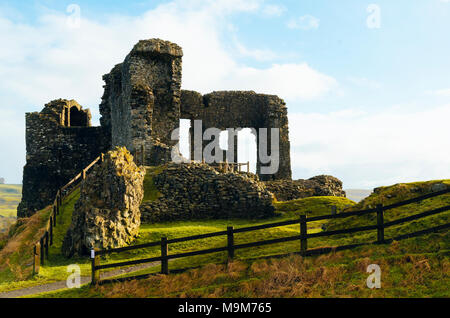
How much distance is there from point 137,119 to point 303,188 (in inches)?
501

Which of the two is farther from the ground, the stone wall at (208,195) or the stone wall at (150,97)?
the stone wall at (150,97)

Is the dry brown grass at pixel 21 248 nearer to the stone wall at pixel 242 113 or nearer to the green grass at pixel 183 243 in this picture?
the green grass at pixel 183 243

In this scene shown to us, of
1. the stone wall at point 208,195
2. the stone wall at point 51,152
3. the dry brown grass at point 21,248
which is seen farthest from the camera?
the stone wall at point 51,152

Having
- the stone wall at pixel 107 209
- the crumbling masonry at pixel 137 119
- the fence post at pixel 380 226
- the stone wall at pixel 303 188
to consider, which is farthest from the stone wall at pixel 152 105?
the fence post at pixel 380 226

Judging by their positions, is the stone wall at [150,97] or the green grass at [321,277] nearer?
the green grass at [321,277]

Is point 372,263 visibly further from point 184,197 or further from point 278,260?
point 184,197

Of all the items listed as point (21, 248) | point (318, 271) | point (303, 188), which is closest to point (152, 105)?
point (303, 188)

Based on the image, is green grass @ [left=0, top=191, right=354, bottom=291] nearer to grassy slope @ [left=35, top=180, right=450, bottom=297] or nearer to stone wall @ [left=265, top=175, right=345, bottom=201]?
grassy slope @ [left=35, top=180, right=450, bottom=297]

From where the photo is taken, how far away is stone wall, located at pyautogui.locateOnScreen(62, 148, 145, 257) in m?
20.0

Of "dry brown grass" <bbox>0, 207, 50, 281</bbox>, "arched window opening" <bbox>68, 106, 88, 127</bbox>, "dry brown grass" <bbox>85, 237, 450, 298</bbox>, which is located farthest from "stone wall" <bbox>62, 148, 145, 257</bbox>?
"arched window opening" <bbox>68, 106, 88, 127</bbox>

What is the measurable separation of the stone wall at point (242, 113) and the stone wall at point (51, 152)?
8168 mm

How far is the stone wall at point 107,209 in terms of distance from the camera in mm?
20016

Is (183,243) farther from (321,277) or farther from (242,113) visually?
(242,113)
